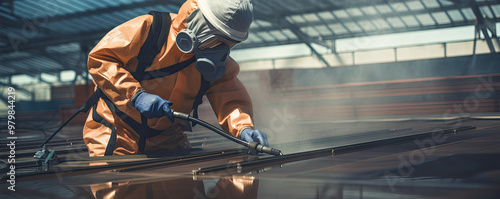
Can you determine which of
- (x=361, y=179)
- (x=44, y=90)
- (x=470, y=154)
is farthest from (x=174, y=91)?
(x=44, y=90)

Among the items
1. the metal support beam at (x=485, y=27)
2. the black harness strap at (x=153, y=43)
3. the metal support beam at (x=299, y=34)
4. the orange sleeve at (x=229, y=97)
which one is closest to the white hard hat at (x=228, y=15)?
the black harness strap at (x=153, y=43)

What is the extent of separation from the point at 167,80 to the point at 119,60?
0.24 meters

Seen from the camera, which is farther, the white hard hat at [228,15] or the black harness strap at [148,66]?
the black harness strap at [148,66]

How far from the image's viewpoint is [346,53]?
59.2 ft

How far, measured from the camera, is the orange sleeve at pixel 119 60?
82.4 inches

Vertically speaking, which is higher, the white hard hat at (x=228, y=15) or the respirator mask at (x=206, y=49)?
the white hard hat at (x=228, y=15)

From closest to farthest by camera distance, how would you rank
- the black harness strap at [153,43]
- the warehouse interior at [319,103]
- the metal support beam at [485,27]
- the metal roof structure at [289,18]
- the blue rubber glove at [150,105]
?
1. the warehouse interior at [319,103]
2. the blue rubber glove at [150,105]
3. the black harness strap at [153,43]
4. the metal roof structure at [289,18]
5. the metal support beam at [485,27]

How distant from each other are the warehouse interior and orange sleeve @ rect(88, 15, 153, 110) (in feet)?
1.05

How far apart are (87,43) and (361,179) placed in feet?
54.9

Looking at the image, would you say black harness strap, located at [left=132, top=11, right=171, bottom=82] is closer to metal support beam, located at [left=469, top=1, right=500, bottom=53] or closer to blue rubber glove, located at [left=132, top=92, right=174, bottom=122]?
blue rubber glove, located at [left=132, top=92, right=174, bottom=122]

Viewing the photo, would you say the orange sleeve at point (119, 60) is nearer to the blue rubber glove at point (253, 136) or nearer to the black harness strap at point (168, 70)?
the black harness strap at point (168, 70)

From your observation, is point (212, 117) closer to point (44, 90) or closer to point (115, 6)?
point (115, 6)

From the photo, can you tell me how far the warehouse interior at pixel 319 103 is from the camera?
1.51m

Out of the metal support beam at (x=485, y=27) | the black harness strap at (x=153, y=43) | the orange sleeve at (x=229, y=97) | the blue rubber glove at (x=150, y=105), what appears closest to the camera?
the blue rubber glove at (x=150, y=105)
